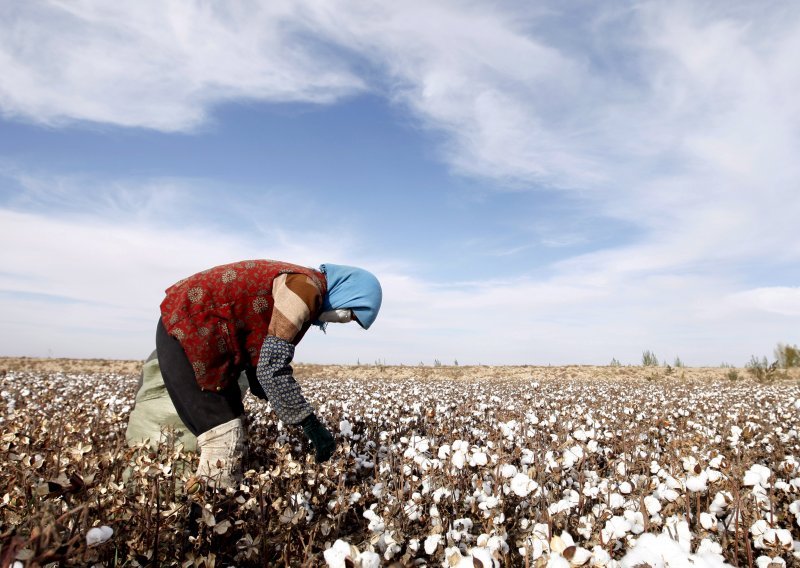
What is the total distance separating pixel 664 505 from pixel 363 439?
2.84 metres

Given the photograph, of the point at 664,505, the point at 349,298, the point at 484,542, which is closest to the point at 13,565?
the point at 484,542

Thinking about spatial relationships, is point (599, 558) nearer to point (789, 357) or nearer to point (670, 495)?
point (670, 495)

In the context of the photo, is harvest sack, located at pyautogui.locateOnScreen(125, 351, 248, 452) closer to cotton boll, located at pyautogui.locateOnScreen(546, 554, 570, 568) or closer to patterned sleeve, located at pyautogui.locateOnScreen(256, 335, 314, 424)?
patterned sleeve, located at pyautogui.locateOnScreen(256, 335, 314, 424)

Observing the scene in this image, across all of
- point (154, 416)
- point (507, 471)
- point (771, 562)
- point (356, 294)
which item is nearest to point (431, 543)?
point (507, 471)

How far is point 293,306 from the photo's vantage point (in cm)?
327

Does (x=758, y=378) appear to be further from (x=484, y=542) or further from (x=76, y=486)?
(x=76, y=486)

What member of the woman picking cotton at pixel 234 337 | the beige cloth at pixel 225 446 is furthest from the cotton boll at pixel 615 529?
the beige cloth at pixel 225 446

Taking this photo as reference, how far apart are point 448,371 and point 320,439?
21.2m

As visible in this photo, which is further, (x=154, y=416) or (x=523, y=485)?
(x=154, y=416)

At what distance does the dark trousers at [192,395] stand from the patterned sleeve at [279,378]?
39 cm

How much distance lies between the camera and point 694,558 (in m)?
1.88

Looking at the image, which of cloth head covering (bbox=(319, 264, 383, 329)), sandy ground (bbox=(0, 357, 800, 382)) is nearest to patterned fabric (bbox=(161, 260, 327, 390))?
cloth head covering (bbox=(319, 264, 383, 329))

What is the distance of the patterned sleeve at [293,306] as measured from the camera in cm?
326

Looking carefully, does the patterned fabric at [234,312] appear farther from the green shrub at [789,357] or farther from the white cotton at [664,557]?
the green shrub at [789,357]
